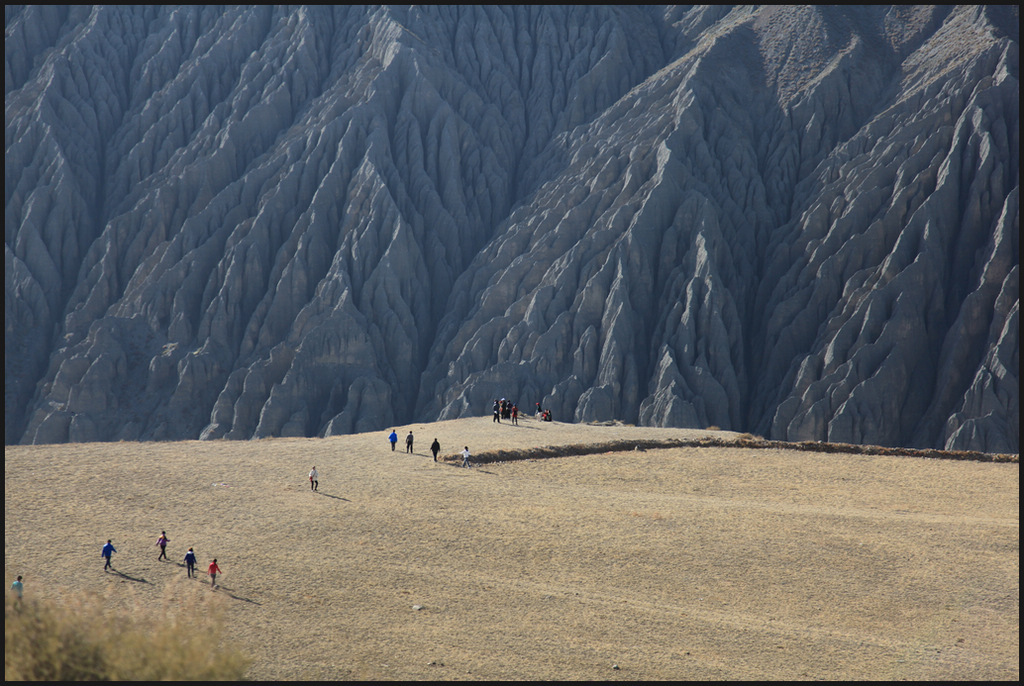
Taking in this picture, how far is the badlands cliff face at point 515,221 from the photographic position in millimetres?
62188

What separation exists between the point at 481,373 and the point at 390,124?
30824 millimetres

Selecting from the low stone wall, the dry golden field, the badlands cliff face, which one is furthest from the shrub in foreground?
the badlands cliff face

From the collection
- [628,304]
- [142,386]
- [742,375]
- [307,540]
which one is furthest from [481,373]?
[307,540]

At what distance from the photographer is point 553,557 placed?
23.0 metres

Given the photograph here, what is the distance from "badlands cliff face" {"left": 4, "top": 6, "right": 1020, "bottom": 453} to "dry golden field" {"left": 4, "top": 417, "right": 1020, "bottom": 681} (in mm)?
30400

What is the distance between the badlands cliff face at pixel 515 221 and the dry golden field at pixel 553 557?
30.4 metres

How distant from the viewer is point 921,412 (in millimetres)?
59156

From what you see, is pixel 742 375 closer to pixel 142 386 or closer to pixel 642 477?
pixel 642 477

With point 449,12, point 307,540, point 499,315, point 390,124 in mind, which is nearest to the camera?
point 307,540

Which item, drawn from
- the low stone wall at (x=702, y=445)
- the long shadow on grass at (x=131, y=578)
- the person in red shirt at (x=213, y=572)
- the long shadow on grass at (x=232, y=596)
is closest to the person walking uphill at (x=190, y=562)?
the person in red shirt at (x=213, y=572)

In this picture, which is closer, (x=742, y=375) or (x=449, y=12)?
(x=742, y=375)

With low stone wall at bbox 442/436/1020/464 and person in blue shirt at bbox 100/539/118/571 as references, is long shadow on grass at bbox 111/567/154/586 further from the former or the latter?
low stone wall at bbox 442/436/1020/464

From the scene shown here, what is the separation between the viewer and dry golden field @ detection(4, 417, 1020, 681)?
17984 millimetres

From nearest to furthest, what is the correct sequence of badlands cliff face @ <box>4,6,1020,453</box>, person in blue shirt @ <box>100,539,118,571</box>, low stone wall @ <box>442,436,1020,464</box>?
person in blue shirt @ <box>100,539,118,571</box> → low stone wall @ <box>442,436,1020,464</box> → badlands cliff face @ <box>4,6,1020,453</box>
